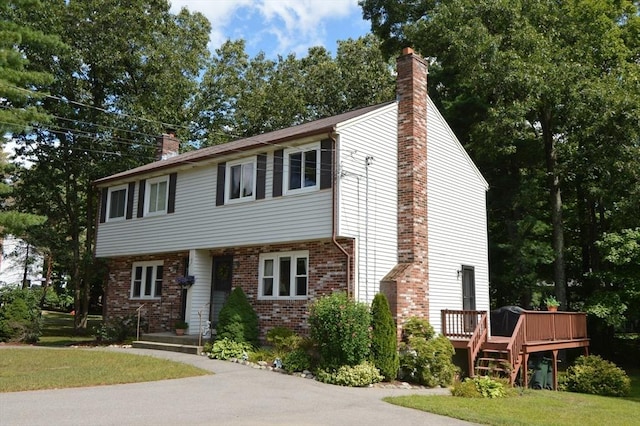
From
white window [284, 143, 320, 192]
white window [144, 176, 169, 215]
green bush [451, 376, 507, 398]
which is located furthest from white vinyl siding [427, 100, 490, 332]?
white window [144, 176, 169, 215]

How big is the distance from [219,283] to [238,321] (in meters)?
3.13

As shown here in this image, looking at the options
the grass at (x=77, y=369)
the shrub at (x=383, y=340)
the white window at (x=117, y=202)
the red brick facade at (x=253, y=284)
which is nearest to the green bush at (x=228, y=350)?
the red brick facade at (x=253, y=284)

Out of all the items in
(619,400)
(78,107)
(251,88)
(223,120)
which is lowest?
(619,400)

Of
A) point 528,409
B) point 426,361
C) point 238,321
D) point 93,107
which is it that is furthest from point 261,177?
point 93,107

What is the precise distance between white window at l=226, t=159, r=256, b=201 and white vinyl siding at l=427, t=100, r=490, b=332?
558 centimetres

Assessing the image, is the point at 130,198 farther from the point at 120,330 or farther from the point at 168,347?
the point at 168,347

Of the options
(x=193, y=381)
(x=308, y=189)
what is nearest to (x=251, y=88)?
(x=308, y=189)

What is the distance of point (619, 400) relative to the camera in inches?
601

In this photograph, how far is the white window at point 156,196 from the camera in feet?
65.8

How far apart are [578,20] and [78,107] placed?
79.9ft

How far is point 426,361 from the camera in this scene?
1371cm

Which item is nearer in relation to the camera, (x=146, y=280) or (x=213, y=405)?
(x=213, y=405)

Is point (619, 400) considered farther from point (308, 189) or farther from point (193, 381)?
point (193, 381)

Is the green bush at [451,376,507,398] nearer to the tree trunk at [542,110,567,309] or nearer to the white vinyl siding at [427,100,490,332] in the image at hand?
the white vinyl siding at [427,100,490,332]
